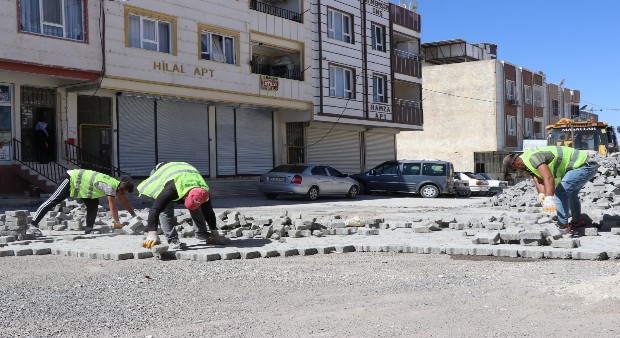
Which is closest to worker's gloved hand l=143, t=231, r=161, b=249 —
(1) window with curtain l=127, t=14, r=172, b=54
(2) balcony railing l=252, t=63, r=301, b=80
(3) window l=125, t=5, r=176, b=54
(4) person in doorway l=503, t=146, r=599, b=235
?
(4) person in doorway l=503, t=146, r=599, b=235

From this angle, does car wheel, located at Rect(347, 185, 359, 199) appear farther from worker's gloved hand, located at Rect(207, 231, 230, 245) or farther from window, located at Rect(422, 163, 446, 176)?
worker's gloved hand, located at Rect(207, 231, 230, 245)

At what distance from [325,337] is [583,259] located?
197 inches

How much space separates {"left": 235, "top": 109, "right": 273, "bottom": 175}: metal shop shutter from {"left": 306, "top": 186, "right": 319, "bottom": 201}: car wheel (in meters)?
4.07

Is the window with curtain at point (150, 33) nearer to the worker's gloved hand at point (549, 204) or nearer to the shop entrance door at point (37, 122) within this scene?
the shop entrance door at point (37, 122)

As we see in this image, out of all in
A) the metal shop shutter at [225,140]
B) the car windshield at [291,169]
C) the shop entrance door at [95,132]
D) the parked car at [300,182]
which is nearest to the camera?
the shop entrance door at [95,132]

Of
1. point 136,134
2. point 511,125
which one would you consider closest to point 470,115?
point 511,125

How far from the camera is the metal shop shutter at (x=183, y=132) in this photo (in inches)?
975

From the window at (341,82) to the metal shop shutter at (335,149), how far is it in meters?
2.00

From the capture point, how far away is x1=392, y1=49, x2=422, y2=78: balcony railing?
37062 mm

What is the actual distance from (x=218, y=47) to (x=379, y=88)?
40.9 feet

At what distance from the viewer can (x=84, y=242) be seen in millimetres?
10969

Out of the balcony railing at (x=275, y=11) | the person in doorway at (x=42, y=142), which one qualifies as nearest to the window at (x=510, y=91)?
the balcony railing at (x=275, y=11)

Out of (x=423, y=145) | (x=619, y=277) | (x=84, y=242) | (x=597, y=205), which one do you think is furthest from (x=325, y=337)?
(x=423, y=145)

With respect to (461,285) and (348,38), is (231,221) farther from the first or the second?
(348,38)
